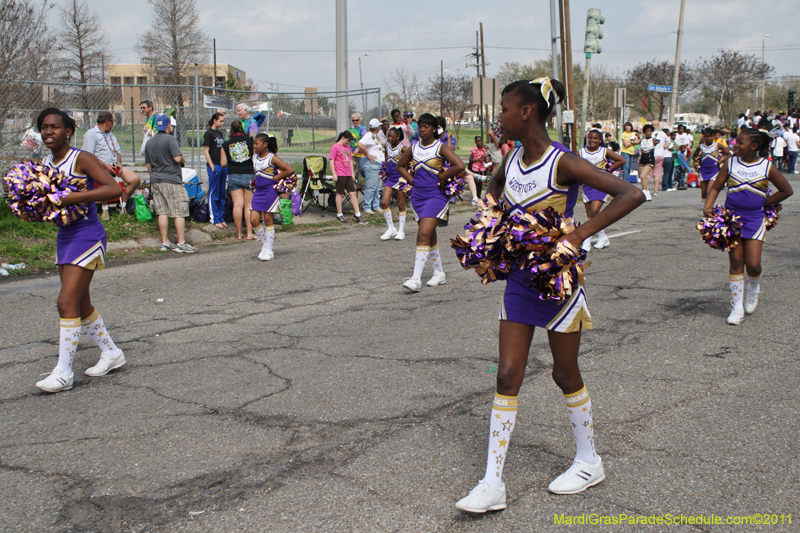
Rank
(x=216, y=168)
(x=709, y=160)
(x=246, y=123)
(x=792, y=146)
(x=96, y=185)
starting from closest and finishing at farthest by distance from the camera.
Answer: (x=96, y=185), (x=709, y=160), (x=216, y=168), (x=246, y=123), (x=792, y=146)

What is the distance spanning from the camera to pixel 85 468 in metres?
3.62

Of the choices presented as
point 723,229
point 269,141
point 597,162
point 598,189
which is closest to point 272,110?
point 269,141

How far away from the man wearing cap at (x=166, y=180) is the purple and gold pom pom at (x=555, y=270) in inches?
332

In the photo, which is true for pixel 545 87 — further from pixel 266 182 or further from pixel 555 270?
pixel 266 182

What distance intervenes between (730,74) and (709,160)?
48.1 metres

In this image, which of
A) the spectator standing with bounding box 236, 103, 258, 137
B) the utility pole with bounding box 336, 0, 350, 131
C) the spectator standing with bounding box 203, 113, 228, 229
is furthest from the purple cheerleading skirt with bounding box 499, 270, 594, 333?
the utility pole with bounding box 336, 0, 350, 131

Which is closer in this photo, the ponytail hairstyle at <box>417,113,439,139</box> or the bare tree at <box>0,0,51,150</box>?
the ponytail hairstyle at <box>417,113,439,139</box>

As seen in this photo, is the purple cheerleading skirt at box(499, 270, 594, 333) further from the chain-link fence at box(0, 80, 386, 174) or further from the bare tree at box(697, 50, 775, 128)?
the bare tree at box(697, 50, 775, 128)

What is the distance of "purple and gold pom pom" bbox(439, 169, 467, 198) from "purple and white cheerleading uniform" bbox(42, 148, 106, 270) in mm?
3954

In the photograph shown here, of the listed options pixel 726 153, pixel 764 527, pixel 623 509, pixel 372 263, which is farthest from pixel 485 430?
pixel 726 153

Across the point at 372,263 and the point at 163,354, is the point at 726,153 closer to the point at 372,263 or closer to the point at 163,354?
the point at 372,263

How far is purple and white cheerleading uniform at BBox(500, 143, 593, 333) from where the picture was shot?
317 centimetres

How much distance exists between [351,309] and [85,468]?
3.67 meters

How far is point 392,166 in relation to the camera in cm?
1150
